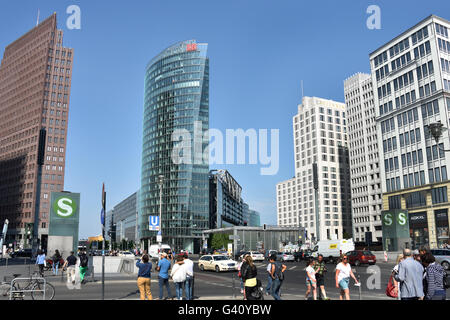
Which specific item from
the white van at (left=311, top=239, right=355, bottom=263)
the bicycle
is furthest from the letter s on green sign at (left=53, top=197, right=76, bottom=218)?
the white van at (left=311, top=239, right=355, bottom=263)

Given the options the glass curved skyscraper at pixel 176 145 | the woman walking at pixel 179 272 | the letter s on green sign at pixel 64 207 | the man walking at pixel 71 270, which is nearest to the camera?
the woman walking at pixel 179 272

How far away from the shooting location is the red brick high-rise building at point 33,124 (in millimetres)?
133375

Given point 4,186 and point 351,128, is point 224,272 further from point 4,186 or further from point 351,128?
point 4,186

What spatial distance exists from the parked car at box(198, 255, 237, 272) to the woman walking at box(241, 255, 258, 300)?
75.6 ft

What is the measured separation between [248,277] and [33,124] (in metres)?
143

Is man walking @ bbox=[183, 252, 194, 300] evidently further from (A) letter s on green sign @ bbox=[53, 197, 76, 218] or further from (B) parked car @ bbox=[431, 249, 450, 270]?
(B) parked car @ bbox=[431, 249, 450, 270]

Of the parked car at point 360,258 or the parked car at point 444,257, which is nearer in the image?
the parked car at point 444,257

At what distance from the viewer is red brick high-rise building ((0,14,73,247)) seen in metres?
133

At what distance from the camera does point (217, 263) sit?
114ft

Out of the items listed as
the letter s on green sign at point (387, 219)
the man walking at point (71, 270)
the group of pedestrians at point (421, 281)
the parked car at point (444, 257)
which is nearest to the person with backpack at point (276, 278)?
the group of pedestrians at point (421, 281)

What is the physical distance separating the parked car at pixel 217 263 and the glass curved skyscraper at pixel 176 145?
8917cm

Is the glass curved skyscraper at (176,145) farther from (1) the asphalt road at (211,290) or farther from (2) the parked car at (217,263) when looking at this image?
(1) the asphalt road at (211,290)

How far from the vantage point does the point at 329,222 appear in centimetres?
14650
